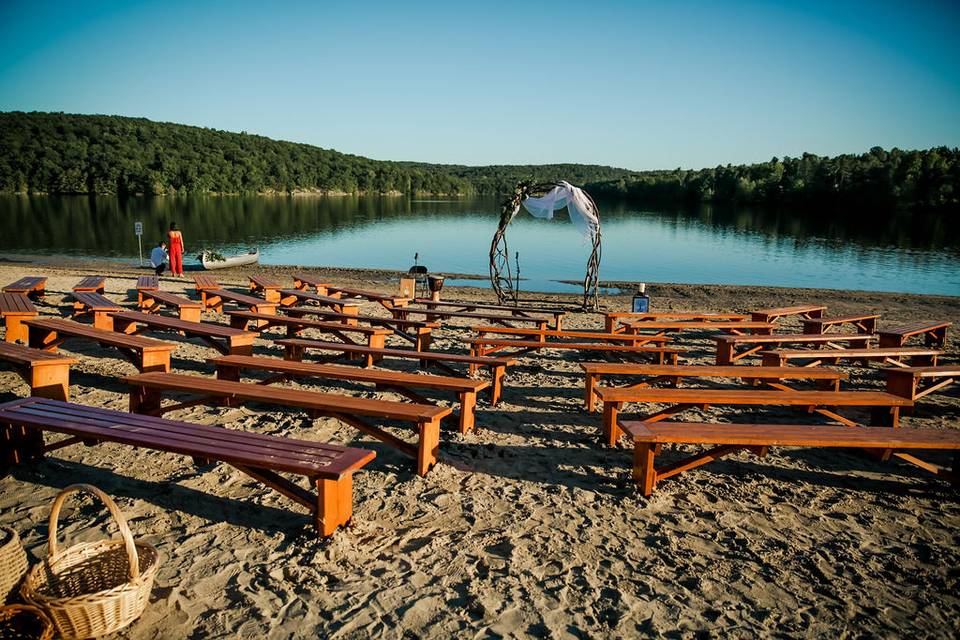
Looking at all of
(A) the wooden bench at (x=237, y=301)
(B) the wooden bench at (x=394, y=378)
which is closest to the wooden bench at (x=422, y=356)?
(B) the wooden bench at (x=394, y=378)

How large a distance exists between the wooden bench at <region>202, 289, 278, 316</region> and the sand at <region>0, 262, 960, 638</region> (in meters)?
3.19

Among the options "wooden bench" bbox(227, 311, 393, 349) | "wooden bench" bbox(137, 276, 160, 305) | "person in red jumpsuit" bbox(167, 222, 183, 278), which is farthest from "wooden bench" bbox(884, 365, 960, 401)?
"person in red jumpsuit" bbox(167, 222, 183, 278)

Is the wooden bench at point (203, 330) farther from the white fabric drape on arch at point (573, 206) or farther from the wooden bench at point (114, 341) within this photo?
the white fabric drape on arch at point (573, 206)

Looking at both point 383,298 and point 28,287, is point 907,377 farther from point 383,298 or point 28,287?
point 28,287

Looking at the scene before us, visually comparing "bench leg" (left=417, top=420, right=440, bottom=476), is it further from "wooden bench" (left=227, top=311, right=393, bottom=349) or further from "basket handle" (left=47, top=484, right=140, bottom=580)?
"wooden bench" (left=227, top=311, right=393, bottom=349)

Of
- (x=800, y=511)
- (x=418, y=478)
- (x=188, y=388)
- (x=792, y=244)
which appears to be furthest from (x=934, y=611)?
(x=792, y=244)

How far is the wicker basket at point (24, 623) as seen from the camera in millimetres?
2577

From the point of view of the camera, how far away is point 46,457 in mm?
4516

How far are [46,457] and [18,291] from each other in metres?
7.44

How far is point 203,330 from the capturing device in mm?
6895

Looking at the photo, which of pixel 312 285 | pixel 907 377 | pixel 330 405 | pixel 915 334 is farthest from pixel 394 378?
pixel 915 334

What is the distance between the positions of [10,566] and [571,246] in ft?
121

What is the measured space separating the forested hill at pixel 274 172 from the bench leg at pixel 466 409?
76.4 m

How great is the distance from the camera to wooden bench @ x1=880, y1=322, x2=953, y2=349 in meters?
8.57
